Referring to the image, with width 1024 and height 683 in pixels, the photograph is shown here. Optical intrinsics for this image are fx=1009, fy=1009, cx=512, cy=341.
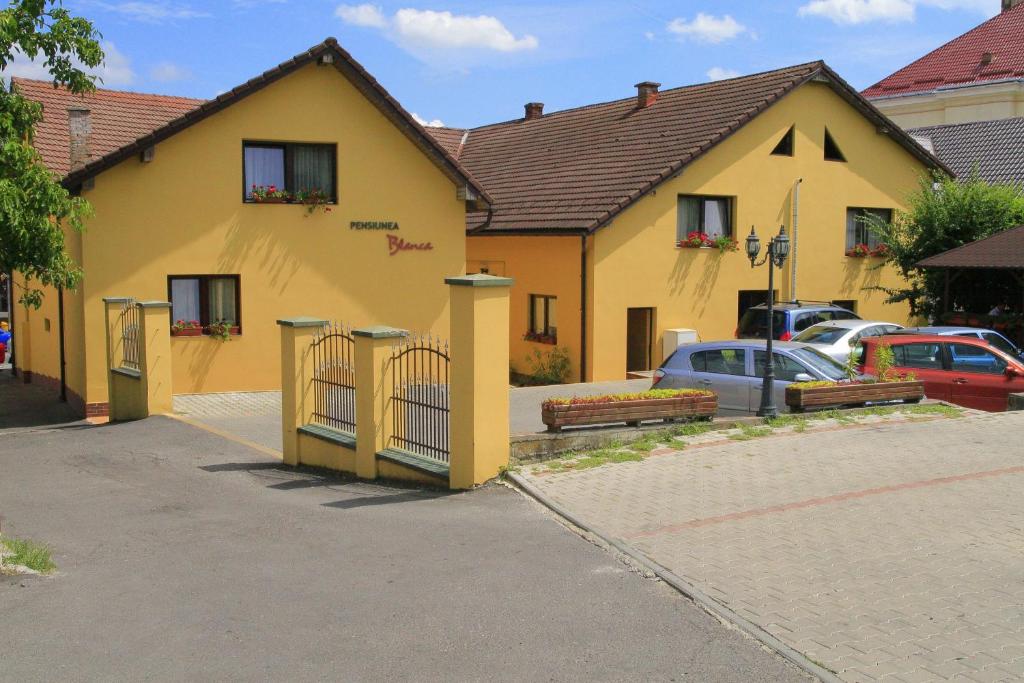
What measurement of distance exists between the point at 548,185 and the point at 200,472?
595 inches

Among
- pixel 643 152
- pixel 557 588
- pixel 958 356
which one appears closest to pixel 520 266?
pixel 643 152

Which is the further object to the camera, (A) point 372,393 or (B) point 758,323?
(B) point 758,323

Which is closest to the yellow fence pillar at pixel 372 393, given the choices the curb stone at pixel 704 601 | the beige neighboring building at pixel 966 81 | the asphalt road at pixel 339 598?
the asphalt road at pixel 339 598

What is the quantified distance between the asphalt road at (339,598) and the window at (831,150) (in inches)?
741

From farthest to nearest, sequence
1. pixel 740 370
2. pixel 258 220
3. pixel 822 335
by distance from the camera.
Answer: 1. pixel 258 220
2. pixel 822 335
3. pixel 740 370

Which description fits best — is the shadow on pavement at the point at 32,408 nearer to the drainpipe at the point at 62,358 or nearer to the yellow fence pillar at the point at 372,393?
the drainpipe at the point at 62,358

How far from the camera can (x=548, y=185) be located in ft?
83.5

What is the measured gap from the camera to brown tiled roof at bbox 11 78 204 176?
822 inches

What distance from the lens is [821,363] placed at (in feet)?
49.3

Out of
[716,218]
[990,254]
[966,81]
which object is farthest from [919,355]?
[966,81]

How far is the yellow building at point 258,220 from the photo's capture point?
18.5m

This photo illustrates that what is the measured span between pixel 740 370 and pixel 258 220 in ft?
32.8

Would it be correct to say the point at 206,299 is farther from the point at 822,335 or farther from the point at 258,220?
the point at 822,335

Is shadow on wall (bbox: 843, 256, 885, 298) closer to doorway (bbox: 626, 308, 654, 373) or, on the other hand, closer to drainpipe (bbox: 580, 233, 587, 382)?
doorway (bbox: 626, 308, 654, 373)
